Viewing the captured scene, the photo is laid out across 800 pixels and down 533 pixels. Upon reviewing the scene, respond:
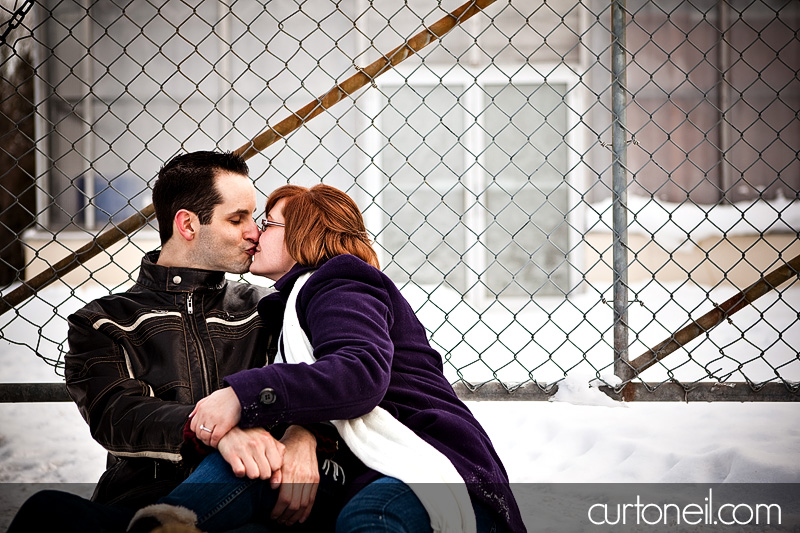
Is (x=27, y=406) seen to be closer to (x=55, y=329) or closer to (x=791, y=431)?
(x=55, y=329)

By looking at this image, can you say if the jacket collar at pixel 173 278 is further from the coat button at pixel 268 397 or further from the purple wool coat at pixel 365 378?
the coat button at pixel 268 397

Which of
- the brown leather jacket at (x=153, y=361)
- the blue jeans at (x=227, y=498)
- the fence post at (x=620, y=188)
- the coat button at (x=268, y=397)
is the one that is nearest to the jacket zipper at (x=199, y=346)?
the brown leather jacket at (x=153, y=361)

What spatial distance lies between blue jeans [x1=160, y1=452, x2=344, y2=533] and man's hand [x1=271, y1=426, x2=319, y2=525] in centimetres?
3

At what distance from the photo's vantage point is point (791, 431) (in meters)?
2.98

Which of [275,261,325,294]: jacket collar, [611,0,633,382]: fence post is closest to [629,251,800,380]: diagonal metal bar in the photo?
[611,0,633,382]: fence post

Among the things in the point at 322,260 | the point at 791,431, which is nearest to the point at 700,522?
the point at 791,431

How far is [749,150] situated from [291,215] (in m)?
6.57

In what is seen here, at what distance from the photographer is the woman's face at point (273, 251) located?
1.93 metres

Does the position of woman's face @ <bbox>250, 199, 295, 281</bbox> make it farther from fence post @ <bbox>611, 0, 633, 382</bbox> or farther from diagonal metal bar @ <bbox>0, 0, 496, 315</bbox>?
fence post @ <bbox>611, 0, 633, 382</bbox>

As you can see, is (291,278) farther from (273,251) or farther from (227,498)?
(227,498)

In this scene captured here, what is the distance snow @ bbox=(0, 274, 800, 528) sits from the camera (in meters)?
2.60

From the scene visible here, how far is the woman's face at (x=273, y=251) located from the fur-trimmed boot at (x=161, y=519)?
2.49 feet

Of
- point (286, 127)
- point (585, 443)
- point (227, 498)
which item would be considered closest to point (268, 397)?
point (227, 498)

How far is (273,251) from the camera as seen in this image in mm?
1938
